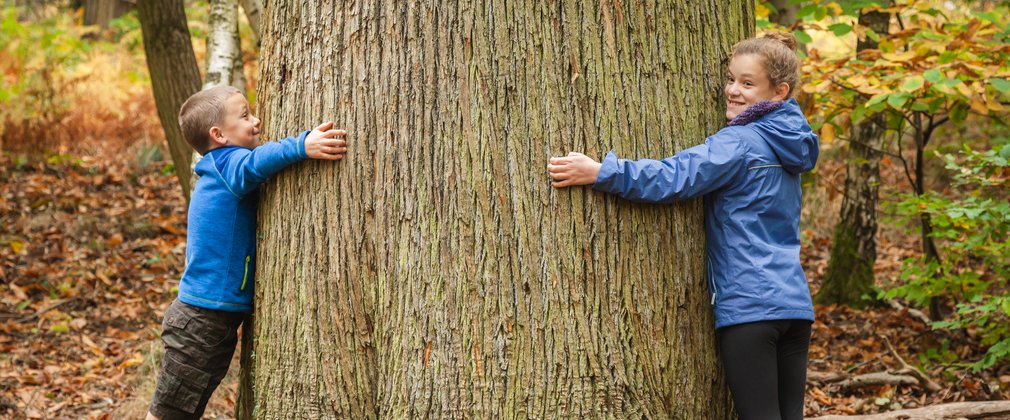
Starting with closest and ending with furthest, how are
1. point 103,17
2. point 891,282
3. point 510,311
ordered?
point 510,311 → point 891,282 → point 103,17

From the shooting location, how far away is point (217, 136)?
331 cm

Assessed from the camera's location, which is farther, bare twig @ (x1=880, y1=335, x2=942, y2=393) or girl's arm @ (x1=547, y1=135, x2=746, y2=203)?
bare twig @ (x1=880, y1=335, x2=942, y2=393)

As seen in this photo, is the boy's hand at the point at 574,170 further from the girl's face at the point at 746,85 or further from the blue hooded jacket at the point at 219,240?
the blue hooded jacket at the point at 219,240

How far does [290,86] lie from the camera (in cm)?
304

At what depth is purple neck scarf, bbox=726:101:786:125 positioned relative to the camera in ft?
9.65

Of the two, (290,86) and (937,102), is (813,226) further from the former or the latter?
(290,86)

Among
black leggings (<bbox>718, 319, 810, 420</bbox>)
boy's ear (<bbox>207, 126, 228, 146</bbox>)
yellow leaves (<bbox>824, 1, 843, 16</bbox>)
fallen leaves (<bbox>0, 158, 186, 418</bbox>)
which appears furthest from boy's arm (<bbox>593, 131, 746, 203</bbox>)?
fallen leaves (<bbox>0, 158, 186, 418</bbox>)

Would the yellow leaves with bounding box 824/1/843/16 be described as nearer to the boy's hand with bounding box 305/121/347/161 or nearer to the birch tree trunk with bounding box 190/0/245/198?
the boy's hand with bounding box 305/121/347/161

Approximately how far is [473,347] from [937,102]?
3745mm

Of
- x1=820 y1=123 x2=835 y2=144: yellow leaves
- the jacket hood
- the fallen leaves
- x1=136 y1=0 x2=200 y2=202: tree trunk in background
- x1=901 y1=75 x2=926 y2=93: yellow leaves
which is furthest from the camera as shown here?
x1=136 y1=0 x2=200 y2=202: tree trunk in background

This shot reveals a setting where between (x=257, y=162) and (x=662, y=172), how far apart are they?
148cm

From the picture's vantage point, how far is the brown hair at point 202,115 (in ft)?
10.8

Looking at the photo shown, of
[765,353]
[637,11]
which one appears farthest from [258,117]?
[765,353]

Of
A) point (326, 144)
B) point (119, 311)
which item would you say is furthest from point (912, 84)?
point (119, 311)
